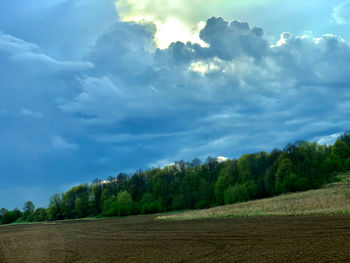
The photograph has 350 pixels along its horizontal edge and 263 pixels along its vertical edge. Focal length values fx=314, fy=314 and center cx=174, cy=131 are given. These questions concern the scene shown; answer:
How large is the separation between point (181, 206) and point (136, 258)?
92.0 metres

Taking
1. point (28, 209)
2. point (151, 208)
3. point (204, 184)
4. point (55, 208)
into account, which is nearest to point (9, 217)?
point (28, 209)

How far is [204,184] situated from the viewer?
110438 mm

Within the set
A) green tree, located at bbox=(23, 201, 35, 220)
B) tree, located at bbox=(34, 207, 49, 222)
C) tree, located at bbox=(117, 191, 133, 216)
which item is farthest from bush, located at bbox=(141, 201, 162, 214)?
green tree, located at bbox=(23, 201, 35, 220)

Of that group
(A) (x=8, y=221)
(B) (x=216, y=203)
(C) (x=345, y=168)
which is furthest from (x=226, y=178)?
(A) (x=8, y=221)

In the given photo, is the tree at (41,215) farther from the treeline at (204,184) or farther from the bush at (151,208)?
the bush at (151,208)

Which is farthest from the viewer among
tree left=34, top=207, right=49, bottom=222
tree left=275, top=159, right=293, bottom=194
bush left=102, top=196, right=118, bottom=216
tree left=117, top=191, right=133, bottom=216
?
tree left=34, top=207, right=49, bottom=222

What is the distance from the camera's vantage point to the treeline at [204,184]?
90.9 m

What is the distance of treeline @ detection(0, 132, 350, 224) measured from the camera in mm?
90875

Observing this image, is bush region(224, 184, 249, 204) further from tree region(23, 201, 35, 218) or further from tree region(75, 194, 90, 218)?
tree region(23, 201, 35, 218)

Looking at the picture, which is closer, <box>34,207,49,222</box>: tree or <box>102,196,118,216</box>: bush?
<box>102,196,118,216</box>: bush

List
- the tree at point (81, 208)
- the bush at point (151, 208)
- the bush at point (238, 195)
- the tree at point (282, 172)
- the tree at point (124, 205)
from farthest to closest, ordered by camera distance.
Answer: the tree at point (81, 208)
the tree at point (124, 205)
the bush at point (151, 208)
the bush at point (238, 195)
the tree at point (282, 172)

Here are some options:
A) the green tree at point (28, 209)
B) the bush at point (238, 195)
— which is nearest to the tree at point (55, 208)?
the green tree at point (28, 209)

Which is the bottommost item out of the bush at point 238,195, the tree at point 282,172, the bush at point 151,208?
the bush at point 151,208

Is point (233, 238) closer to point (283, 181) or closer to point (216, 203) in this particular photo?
point (283, 181)
